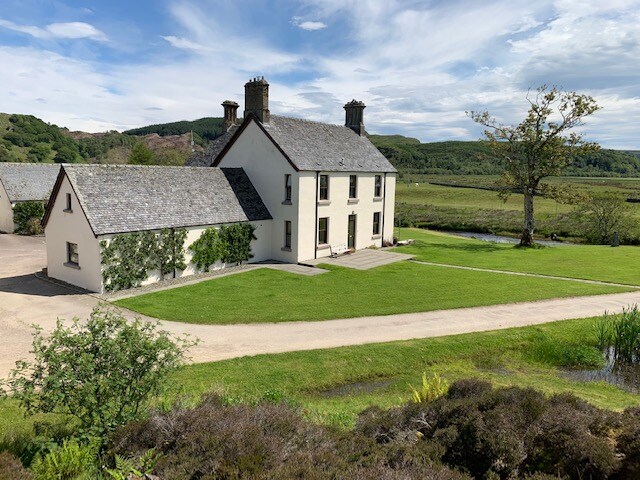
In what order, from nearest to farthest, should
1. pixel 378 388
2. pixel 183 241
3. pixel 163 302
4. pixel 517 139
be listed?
pixel 378 388 → pixel 163 302 → pixel 183 241 → pixel 517 139

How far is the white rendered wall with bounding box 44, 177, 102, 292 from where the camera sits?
869 inches

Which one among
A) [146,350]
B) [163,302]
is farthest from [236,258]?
[146,350]

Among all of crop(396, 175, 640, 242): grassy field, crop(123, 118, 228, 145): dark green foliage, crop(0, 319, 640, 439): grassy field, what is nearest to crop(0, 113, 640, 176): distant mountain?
crop(123, 118, 228, 145): dark green foliage

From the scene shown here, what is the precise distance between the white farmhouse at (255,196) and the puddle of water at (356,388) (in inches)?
546

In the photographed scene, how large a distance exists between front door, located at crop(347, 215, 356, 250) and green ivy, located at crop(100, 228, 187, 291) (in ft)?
44.4

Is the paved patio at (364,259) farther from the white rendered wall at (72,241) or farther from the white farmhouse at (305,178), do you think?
the white rendered wall at (72,241)

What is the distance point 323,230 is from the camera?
3209cm

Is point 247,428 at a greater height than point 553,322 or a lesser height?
greater

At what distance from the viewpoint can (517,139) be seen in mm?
40438

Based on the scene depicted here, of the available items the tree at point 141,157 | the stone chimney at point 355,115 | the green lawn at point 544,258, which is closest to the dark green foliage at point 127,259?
the green lawn at point 544,258

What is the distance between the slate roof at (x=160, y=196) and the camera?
22.5m

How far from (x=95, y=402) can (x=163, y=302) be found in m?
13.6

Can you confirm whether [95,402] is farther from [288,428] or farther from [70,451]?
[288,428]

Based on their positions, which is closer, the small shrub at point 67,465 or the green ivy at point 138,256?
the small shrub at point 67,465
